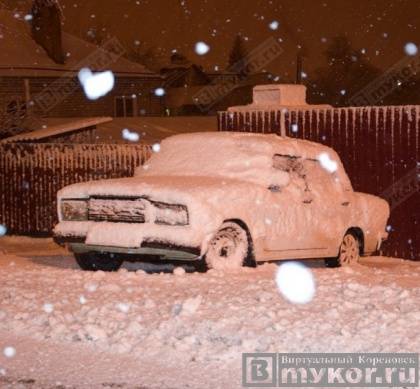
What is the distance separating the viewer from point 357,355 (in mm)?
6324

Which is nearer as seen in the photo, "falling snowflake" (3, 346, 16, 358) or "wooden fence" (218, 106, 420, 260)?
"falling snowflake" (3, 346, 16, 358)

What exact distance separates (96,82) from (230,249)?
33.7m

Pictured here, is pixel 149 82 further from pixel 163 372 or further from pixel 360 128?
pixel 163 372

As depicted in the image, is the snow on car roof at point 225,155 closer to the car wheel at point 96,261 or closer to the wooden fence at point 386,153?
the car wheel at point 96,261

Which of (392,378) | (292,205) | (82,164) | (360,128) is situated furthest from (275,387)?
(82,164)

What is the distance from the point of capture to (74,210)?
33.3ft

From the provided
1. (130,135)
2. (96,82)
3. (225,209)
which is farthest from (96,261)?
(96,82)

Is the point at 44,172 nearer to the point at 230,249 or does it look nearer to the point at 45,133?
the point at 45,133

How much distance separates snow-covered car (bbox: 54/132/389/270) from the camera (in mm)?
9398

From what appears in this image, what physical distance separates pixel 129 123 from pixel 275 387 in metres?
26.9

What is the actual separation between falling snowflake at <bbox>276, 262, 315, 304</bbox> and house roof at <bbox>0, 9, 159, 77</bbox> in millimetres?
29246

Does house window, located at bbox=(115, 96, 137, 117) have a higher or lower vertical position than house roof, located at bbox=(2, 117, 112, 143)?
higher

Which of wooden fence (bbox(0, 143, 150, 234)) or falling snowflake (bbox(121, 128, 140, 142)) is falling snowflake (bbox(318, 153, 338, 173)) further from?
falling snowflake (bbox(121, 128, 140, 142))

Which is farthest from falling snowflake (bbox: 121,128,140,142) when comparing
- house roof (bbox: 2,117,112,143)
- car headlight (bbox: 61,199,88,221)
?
car headlight (bbox: 61,199,88,221)
